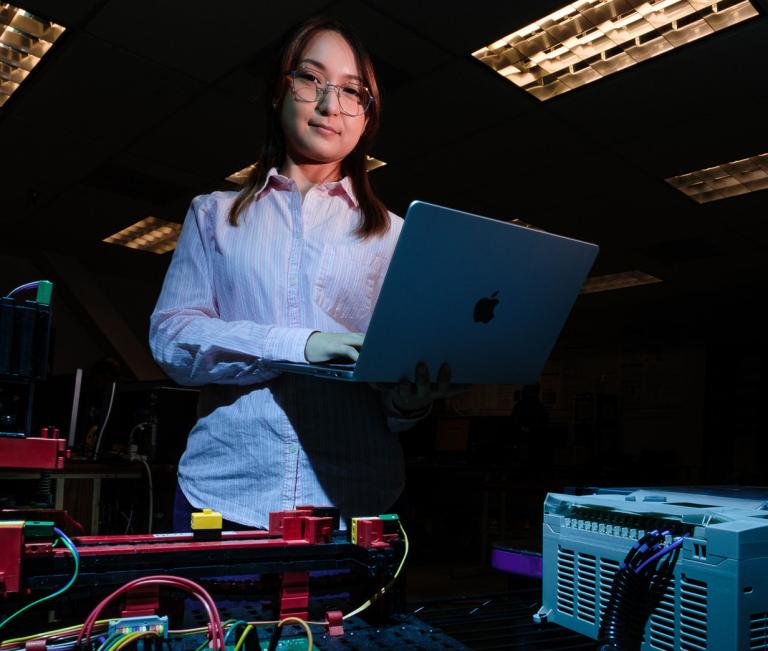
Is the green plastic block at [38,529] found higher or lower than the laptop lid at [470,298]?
lower

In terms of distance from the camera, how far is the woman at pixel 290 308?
2.94 feet

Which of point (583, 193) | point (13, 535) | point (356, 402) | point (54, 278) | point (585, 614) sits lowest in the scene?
point (585, 614)

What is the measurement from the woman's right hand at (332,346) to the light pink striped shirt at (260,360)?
72 millimetres

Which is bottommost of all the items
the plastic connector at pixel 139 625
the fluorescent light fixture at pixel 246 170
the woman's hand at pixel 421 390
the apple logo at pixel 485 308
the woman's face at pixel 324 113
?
the plastic connector at pixel 139 625

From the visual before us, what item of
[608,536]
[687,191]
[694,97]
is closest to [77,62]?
[694,97]

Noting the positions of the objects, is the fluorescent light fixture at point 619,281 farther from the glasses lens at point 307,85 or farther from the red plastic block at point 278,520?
the red plastic block at point 278,520

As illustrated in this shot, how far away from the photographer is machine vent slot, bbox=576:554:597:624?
0.72 metres

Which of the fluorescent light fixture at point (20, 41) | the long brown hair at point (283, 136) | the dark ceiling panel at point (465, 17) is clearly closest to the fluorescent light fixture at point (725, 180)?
the dark ceiling panel at point (465, 17)

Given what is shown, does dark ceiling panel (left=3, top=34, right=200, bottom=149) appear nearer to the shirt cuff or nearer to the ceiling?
the ceiling

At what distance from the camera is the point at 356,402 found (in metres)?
0.95

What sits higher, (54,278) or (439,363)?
(54,278)

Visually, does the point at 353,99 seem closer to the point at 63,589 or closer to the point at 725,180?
the point at 63,589

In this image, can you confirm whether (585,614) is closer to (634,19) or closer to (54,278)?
(634,19)

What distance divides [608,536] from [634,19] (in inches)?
113
